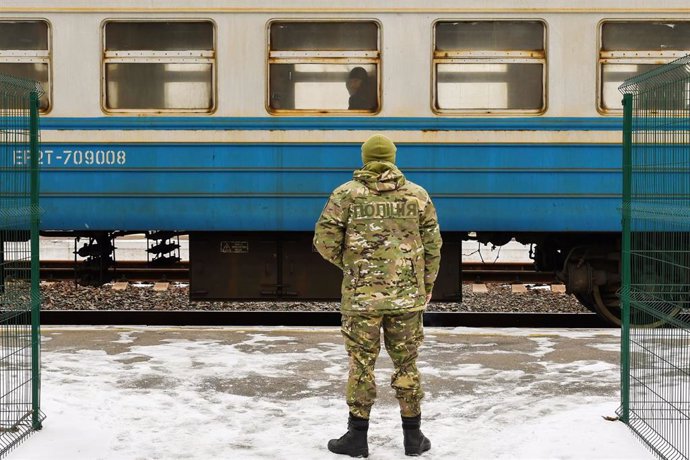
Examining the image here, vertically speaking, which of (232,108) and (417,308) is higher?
(232,108)

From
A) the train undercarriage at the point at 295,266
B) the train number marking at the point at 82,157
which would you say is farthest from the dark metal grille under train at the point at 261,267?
the train number marking at the point at 82,157

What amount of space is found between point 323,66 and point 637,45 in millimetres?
2730

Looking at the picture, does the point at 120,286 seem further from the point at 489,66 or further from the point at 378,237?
the point at 378,237

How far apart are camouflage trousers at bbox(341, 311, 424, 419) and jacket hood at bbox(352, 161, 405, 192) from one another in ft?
2.07

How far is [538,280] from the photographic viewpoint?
11352 mm

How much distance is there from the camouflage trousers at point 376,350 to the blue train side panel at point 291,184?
13.2 feet

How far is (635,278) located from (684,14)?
155 inches

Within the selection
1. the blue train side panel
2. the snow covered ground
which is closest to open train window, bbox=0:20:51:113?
the blue train side panel

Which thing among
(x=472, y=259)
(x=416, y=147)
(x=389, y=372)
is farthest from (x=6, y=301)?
(x=472, y=259)

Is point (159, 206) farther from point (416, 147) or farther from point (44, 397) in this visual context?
point (44, 397)

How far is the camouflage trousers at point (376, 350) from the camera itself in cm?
528

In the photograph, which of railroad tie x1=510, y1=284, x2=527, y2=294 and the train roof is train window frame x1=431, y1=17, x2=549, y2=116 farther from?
railroad tie x1=510, y1=284, x2=527, y2=294

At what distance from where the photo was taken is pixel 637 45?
9227 mm

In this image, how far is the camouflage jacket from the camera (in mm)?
5230
